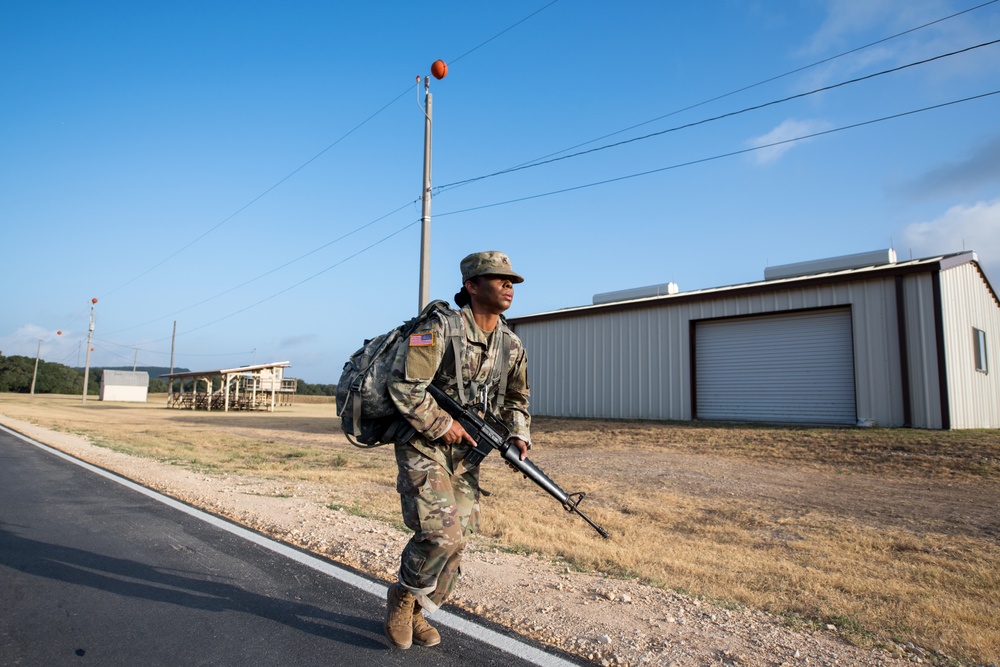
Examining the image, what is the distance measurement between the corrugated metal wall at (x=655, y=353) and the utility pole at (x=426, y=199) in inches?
320

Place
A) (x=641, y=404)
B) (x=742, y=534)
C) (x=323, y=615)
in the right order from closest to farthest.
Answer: (x=323, y=615) < (x=742, y=534) < (x=641, y=404)

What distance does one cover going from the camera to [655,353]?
19312 mm

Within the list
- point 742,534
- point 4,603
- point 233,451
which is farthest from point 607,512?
point 233,451

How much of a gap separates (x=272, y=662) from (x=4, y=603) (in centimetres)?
199

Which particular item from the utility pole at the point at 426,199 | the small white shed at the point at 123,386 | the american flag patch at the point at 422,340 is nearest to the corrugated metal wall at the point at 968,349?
the utility pole at the point at 426,199

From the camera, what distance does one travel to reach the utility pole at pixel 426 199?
13047 millimetres

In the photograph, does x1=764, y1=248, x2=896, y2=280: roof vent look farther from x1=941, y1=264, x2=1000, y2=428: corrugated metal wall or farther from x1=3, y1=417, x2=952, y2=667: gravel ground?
x1=3, y1=417, x2=952, y2=667: gravel ground

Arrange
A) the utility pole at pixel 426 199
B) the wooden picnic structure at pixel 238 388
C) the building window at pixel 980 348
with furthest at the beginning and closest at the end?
the wooden picnic structure at pixel 238 388
the building window at pixel 980 348
the utility pole at pixel 426 199

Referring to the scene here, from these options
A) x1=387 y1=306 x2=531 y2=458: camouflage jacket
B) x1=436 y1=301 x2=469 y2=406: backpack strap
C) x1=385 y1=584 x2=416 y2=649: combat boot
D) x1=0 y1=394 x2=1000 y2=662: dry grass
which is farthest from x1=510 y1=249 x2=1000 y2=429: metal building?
x1=385 y1=584 x2=416 y2=649: combat boot

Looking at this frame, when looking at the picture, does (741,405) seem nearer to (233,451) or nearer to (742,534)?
(742,534)

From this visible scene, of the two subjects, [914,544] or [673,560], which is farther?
[914,544]

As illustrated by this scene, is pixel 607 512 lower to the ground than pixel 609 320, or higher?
lower

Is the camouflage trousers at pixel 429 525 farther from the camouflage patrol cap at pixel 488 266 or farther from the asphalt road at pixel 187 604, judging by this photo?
the camouflage patrol cap at pixel 488 266

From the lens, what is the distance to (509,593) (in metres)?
4.22
